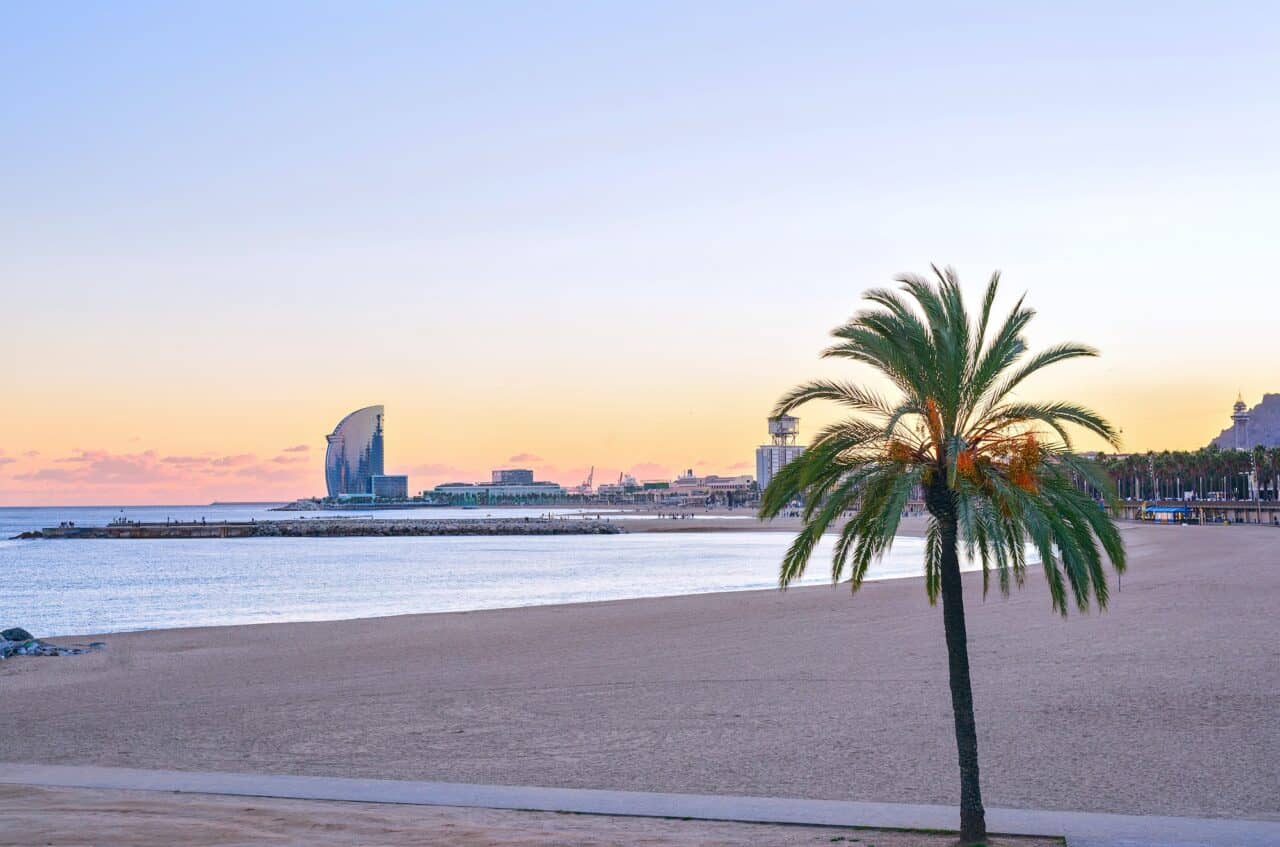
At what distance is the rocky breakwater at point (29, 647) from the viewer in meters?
24.8

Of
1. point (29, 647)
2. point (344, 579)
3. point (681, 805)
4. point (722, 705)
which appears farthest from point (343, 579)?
point (681, 805)

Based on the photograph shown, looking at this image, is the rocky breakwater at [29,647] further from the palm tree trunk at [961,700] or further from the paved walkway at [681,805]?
the palm tree trunk at [961,700]

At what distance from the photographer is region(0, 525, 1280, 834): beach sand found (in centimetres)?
1273

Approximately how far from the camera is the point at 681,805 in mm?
11039

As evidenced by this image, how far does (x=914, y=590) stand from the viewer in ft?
118

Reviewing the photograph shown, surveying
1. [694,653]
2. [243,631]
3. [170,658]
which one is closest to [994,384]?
[694,653]

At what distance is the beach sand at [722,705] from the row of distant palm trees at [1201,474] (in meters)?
114

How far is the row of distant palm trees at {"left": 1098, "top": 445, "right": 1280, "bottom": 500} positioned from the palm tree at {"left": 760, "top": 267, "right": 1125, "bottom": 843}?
416ft

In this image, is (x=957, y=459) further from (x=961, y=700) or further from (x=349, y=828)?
(x=349, y=828)

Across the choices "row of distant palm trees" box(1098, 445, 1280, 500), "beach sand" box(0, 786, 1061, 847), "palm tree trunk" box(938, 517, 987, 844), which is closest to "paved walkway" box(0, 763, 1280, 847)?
"beach sand" box(0, 786, 1061, 847)

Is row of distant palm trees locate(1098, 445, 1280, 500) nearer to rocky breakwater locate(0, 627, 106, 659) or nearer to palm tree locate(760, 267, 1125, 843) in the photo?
rocky breakwater locate(0, 627, 106, 659)

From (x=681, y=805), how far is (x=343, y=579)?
48.2 metres

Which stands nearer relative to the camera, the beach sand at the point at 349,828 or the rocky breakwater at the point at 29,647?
the beach sand at the point at 349,828

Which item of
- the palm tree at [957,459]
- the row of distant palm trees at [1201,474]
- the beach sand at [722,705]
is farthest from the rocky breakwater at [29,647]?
the row of distant palm trees at [1201,474]
